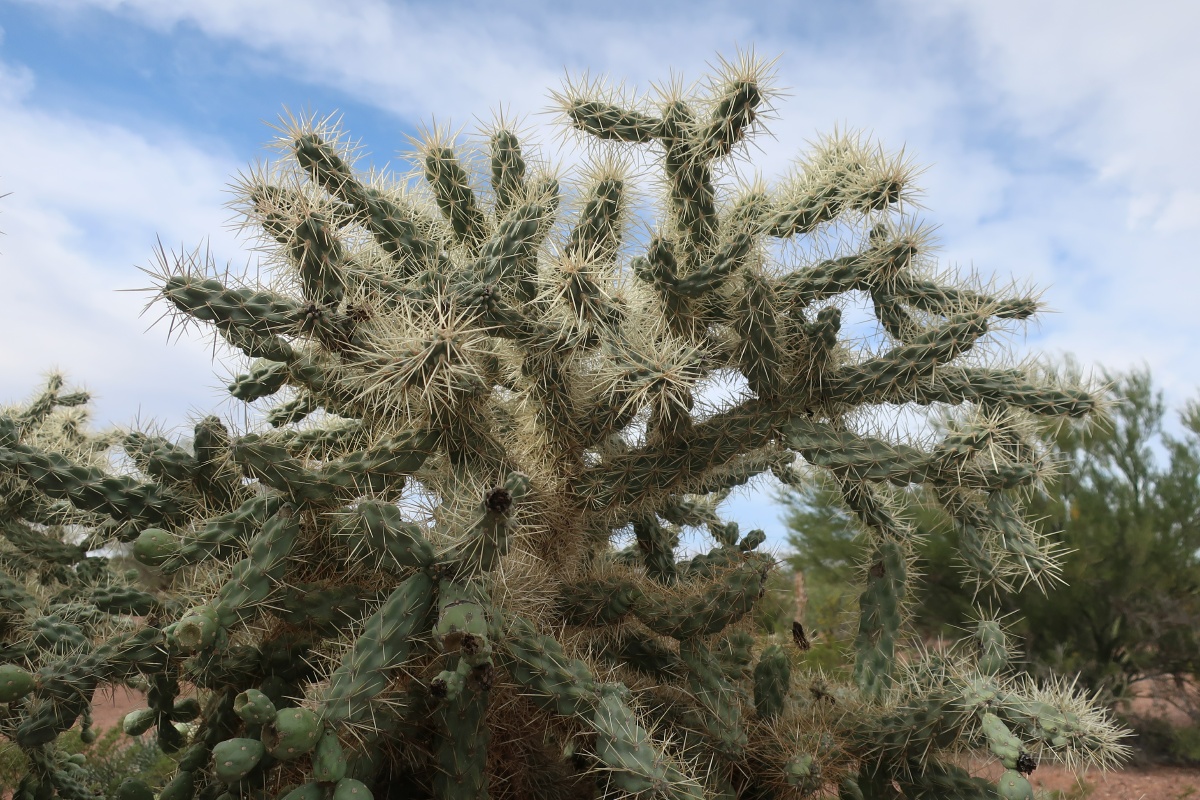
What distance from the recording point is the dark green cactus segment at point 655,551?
4.12 m

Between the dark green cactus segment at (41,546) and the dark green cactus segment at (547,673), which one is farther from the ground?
the dark green cactus segment at (547,673)

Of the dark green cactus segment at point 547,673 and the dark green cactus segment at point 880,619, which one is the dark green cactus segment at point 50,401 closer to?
the dark green cactus segment at point 547,673

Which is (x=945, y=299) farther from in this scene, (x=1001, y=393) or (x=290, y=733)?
(x=290, y=733)

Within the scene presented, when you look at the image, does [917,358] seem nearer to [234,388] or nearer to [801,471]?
[801,471]

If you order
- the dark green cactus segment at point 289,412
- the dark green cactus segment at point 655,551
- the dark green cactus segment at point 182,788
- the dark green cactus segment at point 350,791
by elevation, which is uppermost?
the dark green cactus segment at point 655,551

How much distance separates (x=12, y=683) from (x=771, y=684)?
8.13 ft

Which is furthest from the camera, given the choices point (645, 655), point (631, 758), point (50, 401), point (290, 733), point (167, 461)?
point (50, 401)

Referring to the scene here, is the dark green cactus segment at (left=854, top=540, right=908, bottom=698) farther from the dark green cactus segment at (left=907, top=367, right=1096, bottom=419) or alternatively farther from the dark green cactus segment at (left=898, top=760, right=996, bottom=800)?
the dark green cactus segment at (left=907, top=367, right=1096, bottom=419)

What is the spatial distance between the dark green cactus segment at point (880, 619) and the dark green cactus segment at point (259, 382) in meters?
2.50

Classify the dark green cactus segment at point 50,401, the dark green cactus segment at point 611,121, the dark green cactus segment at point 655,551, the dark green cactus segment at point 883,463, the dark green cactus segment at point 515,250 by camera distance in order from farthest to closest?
the dark green cactus segment at point 50,401 < the dark green cactus segment at point 655,551 < the dark green cactus segment at point 611,121 < the dark green cactus segment at point 883,463 < the dark green cactus segment at point 515,250

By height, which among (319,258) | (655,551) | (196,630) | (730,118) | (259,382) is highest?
(730,118)

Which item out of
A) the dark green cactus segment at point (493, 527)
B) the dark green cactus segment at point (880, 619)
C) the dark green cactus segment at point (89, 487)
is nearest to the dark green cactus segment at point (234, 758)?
the dark green cactus segment at point (493, 527)

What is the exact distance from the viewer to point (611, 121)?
11.7ft

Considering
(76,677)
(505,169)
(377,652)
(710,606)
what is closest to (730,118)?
(505,169)
